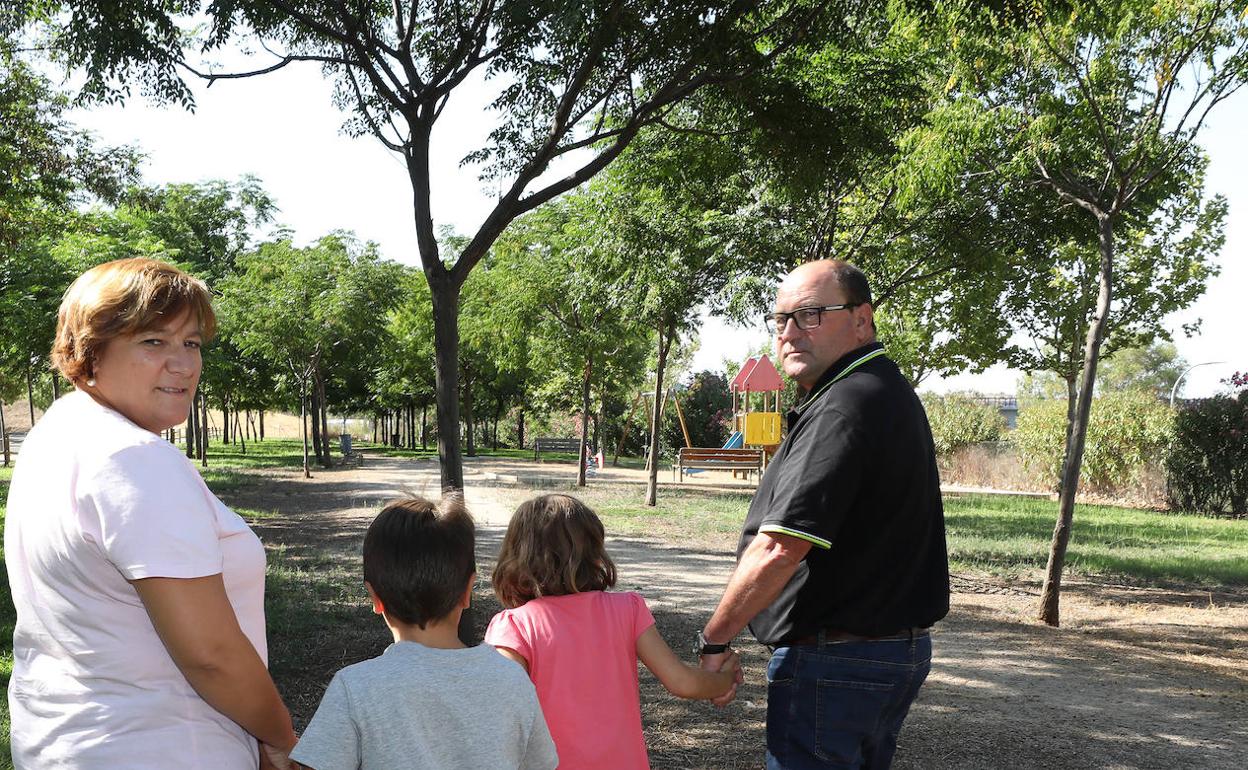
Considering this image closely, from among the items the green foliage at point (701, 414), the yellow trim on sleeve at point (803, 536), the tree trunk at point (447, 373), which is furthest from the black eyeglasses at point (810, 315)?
the green foliage at point (701, 414)

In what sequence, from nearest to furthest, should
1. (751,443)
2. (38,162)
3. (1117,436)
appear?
1. (38,162)
2. (1117,436)
3. (751,443)

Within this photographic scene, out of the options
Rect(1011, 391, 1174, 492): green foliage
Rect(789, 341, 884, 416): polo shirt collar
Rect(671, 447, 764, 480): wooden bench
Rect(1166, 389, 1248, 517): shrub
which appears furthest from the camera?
Rect(671, 447, 764, 480): wooden bench

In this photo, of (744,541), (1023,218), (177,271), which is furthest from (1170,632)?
(177,271)

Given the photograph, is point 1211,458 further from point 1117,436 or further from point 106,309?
point 106,309

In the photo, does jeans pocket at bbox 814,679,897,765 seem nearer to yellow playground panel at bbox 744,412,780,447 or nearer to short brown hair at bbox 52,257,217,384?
short brown hair at bbox 52,257,217,384

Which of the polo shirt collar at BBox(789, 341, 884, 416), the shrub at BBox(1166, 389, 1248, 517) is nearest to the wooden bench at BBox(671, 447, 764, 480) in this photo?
the shrub at BBox(1166, 389, 1248, 517)

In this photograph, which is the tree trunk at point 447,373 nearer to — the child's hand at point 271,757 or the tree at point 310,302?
the child's hand at point 271,757

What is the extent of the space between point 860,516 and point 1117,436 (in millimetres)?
23689

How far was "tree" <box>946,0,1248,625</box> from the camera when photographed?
8.24 meters

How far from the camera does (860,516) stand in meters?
2.69

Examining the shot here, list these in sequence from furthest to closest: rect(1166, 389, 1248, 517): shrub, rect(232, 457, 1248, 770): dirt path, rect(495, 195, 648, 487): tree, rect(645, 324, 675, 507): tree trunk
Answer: rect(1166, 389, 1248, 517): shrub < rect(495, 195, 648, 487): tree < rect(645, 324, 675, 507): tree trunk < rect(232, 457, 1248, 770): dirt path

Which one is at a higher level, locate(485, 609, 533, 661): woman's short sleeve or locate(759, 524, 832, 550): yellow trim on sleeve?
locate(759, 524, 832, 550): yellow trim on sleeve

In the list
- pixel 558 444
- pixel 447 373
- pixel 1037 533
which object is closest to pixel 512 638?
pixel 447 373

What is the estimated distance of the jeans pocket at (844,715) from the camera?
2668 millimetres
